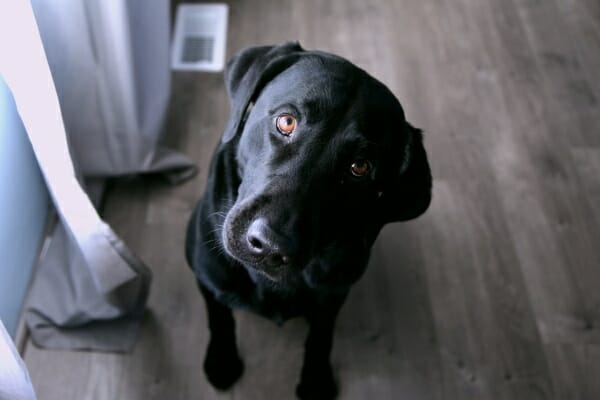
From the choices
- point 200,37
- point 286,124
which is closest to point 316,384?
point 286,124

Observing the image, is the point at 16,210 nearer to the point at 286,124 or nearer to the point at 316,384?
the point at 286,124

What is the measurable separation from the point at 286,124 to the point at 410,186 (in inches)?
11.1

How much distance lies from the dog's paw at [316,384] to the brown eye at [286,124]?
25.3 inches

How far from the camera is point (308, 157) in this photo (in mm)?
1112

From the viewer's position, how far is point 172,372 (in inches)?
61.4

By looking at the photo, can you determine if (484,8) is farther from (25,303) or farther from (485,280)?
(25,303)

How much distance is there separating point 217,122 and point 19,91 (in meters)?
0.97

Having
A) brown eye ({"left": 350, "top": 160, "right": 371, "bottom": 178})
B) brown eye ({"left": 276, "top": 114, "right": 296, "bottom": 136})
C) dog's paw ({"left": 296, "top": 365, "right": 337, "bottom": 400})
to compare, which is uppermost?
brown eye ({"left": 276, "top": 114, "right": 296, "bottom": 136})

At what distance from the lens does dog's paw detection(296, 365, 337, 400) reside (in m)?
1.51

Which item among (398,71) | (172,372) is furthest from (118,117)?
(398,71)

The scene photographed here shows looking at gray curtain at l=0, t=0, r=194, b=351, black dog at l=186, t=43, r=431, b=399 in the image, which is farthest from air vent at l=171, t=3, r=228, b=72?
black dog at l=186, t=43, r=431, b=399

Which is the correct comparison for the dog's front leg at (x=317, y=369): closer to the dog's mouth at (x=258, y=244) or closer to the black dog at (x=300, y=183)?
the black dog at (x=300, y=183)

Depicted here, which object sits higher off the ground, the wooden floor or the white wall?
the white wall

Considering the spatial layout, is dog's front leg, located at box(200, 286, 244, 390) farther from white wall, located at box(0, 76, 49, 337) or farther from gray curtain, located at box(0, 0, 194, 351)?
white wall, located at box(0, 76, 49, 337)
